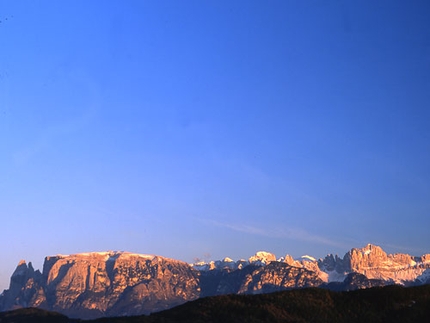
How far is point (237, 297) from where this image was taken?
17862 centimetres

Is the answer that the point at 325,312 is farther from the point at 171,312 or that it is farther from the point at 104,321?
the point at 104,321

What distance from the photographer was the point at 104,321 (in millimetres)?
187000

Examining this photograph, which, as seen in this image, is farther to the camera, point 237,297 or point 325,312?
point 237,297

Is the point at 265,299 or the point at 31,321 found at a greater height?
the point at 265,299

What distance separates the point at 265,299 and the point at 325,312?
16864mm

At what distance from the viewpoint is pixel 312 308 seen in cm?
16525

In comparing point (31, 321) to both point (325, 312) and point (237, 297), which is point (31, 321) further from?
point (325, 312)

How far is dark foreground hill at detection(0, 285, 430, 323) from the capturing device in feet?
523

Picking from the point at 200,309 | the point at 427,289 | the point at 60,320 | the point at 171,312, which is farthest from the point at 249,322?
the point at 60,320

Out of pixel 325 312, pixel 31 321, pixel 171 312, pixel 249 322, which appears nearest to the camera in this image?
pixel 249 322

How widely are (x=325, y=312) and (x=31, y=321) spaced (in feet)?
291

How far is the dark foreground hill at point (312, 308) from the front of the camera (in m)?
160

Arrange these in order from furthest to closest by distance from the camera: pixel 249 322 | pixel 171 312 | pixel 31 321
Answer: pixel 31 321
pixel 171 312
pixel 249 322

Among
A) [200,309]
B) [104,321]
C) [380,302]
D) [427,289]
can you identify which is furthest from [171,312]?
[427,289]
